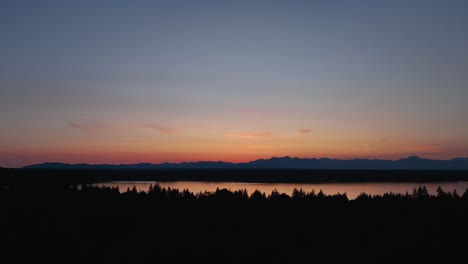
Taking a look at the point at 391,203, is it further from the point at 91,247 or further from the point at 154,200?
the point at 91,247

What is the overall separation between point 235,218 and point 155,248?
13.0 meters

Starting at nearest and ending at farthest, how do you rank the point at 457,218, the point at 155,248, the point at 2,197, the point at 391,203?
the point at 155,248, the point at 457,218, the point at 391,203, the point at 2,197

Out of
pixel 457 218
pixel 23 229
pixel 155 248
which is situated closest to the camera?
pixel 155 248

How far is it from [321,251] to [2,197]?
142ft

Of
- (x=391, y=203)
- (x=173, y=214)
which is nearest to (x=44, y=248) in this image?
(x=173, y=214)

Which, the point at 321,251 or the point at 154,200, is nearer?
the point at 321,251

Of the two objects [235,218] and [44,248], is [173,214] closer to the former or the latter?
[235,218]

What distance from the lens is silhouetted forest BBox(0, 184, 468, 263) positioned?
29219mm

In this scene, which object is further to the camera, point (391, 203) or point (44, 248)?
→ point (391, 203)

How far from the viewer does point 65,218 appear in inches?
1626

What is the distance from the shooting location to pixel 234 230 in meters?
36.7

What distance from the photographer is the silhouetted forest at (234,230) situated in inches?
1150

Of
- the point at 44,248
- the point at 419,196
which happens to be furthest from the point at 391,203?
the point at 44,248

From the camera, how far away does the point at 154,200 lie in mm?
55688
